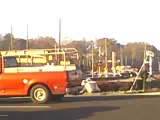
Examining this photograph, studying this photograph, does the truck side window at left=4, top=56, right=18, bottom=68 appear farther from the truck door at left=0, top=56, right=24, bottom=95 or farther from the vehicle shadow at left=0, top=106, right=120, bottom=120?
the vehicle shadow at left=0, top=106, right=120, bottom=120

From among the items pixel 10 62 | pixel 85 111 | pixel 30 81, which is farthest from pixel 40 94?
pixel 85 111

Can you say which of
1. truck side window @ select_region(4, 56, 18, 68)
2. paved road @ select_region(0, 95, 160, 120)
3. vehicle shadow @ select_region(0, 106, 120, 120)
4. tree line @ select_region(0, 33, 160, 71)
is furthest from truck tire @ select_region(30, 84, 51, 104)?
tree line @ select_region(0, 33, 160, 71)

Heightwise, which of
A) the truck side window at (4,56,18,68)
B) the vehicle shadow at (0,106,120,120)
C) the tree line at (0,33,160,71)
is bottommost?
the vehicle shadow at (0,106,120,120)

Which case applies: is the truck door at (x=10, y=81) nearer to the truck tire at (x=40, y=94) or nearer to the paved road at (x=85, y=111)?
the truck tire at (x=40, y=94)

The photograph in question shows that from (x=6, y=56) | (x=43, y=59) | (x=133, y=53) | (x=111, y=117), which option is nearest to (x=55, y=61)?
(x=43, y=59)

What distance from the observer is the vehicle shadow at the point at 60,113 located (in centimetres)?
1398

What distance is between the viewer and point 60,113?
15.1m

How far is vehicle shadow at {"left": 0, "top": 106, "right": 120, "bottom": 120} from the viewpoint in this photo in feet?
45.9

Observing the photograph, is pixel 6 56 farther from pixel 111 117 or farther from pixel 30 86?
pixel 111 117

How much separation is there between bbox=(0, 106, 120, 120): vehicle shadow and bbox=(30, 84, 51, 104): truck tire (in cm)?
229

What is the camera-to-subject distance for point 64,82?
724 inches

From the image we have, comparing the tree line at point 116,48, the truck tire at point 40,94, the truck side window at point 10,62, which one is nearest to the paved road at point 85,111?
the truck tire at point 40,94

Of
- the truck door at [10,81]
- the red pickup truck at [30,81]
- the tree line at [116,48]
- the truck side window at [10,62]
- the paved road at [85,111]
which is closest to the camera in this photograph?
the paved road at [85,111]

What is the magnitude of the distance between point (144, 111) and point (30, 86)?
5.48 metres
